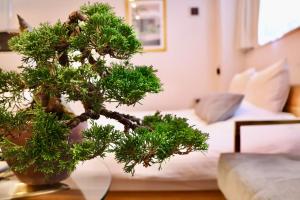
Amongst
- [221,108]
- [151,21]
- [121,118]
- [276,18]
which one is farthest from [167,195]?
[151,21]

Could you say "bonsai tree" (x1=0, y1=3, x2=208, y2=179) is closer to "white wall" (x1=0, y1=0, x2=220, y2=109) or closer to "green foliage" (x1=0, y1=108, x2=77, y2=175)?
"green foliage" (x1=0, y1=108, x2=77, y2=175)

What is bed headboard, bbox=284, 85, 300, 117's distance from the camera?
196cm

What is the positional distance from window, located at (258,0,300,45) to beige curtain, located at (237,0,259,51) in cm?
20

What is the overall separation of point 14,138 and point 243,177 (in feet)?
2.50

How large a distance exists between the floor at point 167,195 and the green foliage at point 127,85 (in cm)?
103

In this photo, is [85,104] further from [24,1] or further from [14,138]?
[24,1]

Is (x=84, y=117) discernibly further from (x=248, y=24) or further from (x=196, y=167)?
(x=248, y=24)

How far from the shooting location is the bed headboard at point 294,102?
1.96 meters

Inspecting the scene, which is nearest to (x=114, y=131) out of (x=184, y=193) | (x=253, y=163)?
(x=253, y=163)

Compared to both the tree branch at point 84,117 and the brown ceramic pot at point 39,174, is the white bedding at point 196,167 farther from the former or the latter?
the tree branch at point 84,117

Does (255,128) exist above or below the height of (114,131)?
below

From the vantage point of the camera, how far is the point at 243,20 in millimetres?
3127

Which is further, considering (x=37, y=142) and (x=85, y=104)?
(x=85, y=104)

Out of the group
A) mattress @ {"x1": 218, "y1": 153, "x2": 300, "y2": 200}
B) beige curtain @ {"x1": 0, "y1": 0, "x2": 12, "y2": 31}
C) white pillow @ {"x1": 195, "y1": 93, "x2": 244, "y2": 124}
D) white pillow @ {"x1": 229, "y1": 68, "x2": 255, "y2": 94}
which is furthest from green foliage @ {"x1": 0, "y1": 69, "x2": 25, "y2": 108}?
white pillow @ {"x1": 229, "y1": 68, "x2": 255, "y2": 94}
